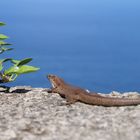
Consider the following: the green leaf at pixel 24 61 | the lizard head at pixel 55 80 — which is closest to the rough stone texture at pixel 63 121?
the lizard head at pixel 55 80

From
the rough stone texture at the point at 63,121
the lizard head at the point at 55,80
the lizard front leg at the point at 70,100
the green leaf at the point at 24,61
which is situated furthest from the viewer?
the green leaf at the point at 24,61

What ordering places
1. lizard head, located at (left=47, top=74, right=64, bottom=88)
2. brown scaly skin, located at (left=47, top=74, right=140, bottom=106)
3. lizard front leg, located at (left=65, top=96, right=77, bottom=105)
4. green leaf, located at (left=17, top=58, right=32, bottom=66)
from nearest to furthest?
brown scaly skin, located at (left=47, top=74, right=140, bottom=106) < lizard front leg, located at (left=65, top=96, right=77, bottom=105) < lizard head, located at (left=47, top=74, right=64, bottom=88) < green leaf, located at (left=17, top=58, right=32, bottom=66)

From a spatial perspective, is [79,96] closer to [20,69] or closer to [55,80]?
[55,80]

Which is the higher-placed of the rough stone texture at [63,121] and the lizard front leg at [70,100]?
the lizard front leg at [70,100]

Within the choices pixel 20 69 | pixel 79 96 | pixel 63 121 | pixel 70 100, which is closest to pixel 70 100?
pixel 70 100

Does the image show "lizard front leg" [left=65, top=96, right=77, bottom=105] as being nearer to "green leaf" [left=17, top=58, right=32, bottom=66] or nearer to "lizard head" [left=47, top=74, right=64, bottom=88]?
"lizard head" [left=47, top=74, right=64, bottom=88]

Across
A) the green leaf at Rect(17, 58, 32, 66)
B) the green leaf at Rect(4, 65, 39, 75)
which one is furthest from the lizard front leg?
the green leaf at Rect(17, 58, 32, 66)

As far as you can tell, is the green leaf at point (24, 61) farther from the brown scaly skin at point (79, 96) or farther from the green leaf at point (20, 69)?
the brown scaly skin at point (79, 96)
